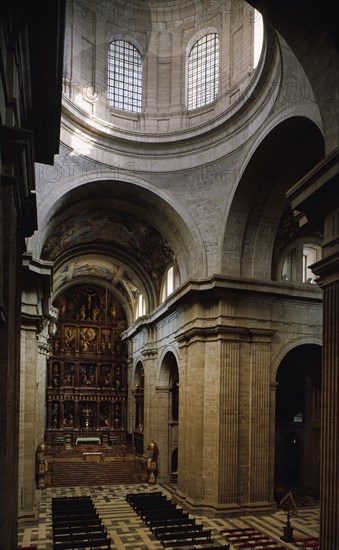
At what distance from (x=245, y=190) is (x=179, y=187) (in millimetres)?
3175

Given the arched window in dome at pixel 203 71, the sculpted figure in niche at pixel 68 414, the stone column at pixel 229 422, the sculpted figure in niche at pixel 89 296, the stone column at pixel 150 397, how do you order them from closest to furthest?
the stone column at pixel 229 422 < the arched window in dome at pixel 203 71 < the stone column at pixel 150 397 < the sculpted figure in niche at pixel 68 414 < the sculpted figure in niche at pixel 89 296

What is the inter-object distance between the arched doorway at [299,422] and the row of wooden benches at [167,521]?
5.27 m

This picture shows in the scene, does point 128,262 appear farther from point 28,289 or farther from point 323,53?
point 323,53

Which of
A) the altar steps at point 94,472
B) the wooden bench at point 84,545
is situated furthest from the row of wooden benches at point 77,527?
the altar steps at point 94,472

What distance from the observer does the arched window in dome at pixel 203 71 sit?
21.3m

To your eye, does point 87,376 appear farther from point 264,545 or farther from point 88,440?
point 264,545

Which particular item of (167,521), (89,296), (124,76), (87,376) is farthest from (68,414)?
(124,76)

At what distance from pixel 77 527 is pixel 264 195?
12.8 meters

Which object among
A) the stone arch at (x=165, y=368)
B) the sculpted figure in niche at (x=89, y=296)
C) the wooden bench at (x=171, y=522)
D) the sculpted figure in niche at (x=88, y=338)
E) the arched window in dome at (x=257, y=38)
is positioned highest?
the arched window in dome at (x=257, y=38)

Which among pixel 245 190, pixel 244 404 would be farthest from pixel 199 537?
pixel 245 190

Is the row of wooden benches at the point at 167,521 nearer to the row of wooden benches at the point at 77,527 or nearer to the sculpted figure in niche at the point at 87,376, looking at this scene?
the row of wooden benches at the point at 77,527

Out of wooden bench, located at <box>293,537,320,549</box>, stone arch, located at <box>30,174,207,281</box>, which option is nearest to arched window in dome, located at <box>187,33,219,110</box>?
stone arch, located at <box>30,174,207,281</box>

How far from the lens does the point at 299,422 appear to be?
25.6 meters

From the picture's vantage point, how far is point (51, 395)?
37438 millimetres
